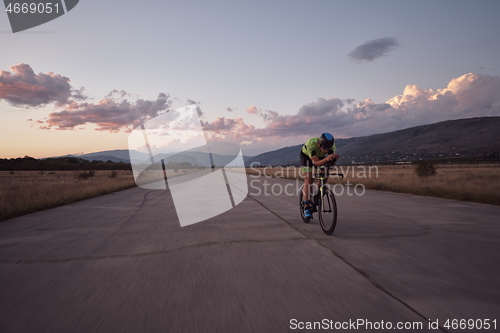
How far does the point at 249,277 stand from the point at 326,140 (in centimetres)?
329

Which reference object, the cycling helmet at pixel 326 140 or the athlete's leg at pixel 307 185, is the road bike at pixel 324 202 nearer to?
the athlete's leg at pixel 307 185

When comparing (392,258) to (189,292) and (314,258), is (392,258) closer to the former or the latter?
(314,258)

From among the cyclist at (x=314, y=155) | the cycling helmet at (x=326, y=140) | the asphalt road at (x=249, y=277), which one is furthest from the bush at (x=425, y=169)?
the cycling helmet at (x=326, y=140)

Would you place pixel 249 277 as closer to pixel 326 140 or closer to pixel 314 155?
pixel 326 140

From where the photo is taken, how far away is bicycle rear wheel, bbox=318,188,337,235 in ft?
19.3

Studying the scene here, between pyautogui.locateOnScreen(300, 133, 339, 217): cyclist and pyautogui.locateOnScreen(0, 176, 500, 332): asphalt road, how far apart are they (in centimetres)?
78

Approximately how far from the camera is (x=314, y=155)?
257 inches

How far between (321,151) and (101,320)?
5.10 meters

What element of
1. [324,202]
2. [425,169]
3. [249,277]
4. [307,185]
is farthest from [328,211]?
[425,169]

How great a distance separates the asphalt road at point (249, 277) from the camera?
8.49 feet

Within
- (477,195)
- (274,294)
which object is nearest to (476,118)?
(477,195)

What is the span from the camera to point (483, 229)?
20.3 ft

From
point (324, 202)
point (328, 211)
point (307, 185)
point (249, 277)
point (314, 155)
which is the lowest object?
point (249, 277)

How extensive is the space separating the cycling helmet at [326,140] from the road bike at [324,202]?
19.6 inches
